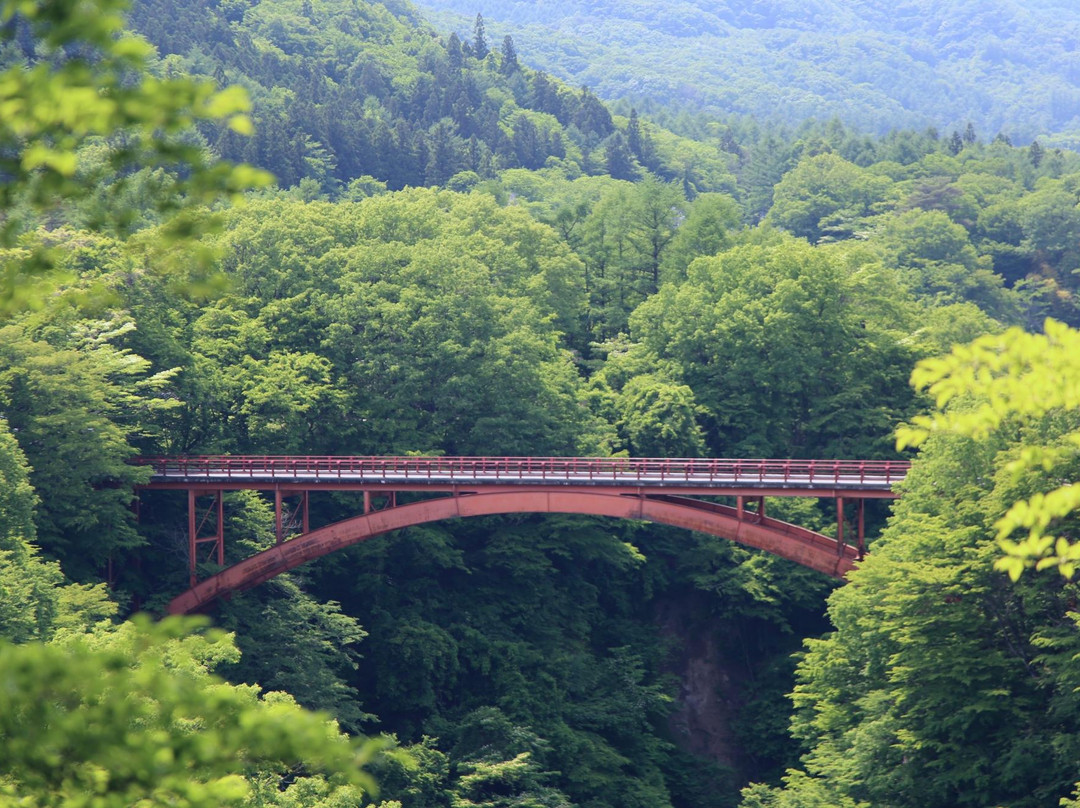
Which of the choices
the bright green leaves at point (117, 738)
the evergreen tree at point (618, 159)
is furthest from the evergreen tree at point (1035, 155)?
the bright green leaves at point (117, 738)

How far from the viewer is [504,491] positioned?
40.7 metres

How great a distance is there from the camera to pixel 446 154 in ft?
388

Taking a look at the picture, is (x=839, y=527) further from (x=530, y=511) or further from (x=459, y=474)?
(x=459, y=474)

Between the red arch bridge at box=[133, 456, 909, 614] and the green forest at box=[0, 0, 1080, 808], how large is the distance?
4.20 ft

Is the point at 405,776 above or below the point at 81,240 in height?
below

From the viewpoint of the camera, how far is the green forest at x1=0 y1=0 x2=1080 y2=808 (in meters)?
7.05

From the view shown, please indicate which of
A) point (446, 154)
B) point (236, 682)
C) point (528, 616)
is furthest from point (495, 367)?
point (446, 154)

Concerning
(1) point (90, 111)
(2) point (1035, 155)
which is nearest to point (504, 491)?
(1) point (90, 111)

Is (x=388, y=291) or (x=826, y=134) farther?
(x=826, y=134)

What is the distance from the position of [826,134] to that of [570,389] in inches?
5141

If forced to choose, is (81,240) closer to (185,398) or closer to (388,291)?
(185,398)

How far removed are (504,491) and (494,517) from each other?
424 inches

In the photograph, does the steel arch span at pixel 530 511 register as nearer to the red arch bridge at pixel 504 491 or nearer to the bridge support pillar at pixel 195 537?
the red arch bridge at pixel 504 491

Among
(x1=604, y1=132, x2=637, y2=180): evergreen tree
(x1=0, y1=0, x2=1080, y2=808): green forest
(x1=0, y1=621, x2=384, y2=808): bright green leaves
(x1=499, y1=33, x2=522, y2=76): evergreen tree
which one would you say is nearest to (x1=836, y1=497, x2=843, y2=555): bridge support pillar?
(x1=0, y1=0, x2=1080, y2=808): green forest
